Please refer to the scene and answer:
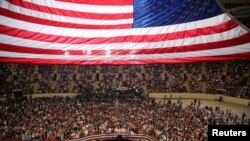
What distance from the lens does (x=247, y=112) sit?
86.5 feet

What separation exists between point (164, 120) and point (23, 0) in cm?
1616

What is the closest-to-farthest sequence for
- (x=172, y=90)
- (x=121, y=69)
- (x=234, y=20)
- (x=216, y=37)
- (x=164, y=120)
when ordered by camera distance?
(x=234, y=20) → (x=216, y=37) → (x=164, y=120) → (x=172, y=90) → (x=121, y=69)

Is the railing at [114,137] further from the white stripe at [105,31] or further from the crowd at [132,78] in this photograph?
the white stripe at [105,31]

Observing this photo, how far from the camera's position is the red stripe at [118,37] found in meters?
6.43

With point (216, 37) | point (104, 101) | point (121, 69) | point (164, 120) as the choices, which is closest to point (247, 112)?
point (164, 120)

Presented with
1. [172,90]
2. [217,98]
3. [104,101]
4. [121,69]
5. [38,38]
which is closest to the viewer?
[38,38]

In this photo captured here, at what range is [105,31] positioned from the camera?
290 inches

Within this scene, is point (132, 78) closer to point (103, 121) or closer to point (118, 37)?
point (103, 121)

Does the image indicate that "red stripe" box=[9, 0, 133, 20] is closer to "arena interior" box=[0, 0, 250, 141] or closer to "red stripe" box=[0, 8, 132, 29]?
"red stripe" box=[0, 8, 132, 29]

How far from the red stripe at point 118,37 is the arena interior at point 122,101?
704 cm

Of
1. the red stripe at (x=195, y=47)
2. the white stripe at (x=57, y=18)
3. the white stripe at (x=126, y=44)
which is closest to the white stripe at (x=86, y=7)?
the white stripe at (x=57, y=18)

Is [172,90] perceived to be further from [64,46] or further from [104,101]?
[64,46]

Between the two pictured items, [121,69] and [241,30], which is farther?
[121,69]

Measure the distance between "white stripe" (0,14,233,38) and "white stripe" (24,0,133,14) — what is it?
50 centimetres
